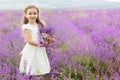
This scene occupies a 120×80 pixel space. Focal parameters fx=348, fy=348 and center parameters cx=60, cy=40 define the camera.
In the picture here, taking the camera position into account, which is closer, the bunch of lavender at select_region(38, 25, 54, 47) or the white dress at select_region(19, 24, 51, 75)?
the bunch of lavender at select_region(38, 25, 54, 47)

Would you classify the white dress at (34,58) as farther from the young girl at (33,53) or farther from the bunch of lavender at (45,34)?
the bunch of lavender at (45,34)

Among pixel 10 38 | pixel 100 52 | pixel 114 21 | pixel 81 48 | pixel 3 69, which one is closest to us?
pixel 3 69

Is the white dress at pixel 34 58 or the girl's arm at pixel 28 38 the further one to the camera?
the white dress at pixel 34 58

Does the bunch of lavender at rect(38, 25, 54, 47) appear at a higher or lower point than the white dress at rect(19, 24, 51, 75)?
higher

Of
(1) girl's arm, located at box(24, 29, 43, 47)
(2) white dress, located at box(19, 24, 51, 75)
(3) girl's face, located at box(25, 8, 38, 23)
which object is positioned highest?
(3) girl's face, located at box(25, 8, 38, 23)

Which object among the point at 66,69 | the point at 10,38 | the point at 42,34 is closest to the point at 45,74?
the point at 66,69

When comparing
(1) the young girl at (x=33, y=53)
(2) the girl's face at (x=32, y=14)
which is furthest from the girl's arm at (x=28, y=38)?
(2) the girl's face at (x=32, y=14)

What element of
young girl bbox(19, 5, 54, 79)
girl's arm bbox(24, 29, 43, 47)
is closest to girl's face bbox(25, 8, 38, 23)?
young girl bbox(19, 5, 54, 79)

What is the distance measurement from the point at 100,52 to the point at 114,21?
4.87m

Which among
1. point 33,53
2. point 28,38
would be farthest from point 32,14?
point 33,53

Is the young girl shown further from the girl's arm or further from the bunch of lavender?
the bunch of lavender

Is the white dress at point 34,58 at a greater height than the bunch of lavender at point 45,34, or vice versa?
the bunch of lavender at point 45,34

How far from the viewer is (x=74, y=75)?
14.6ft

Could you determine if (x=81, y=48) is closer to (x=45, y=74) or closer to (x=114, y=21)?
(x=45, y=74)
